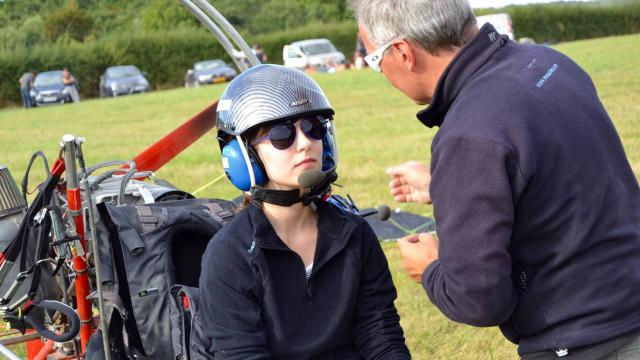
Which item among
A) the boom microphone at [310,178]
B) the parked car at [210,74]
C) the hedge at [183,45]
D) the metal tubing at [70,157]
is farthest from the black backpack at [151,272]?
the hedge at [183,45]

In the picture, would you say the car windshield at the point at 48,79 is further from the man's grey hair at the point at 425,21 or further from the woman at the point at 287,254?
the man's grey hair at the point at 425,21

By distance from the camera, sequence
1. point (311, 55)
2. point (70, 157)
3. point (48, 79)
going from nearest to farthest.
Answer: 1. point (70, 157)
2. point (48, 79)
3. point (311, 55)

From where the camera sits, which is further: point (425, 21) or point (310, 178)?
point (310, 178)

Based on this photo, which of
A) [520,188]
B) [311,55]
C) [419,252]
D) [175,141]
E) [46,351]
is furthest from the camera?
[311,55]

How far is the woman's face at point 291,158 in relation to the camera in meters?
2.89

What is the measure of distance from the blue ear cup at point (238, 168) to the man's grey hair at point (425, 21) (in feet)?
2.08

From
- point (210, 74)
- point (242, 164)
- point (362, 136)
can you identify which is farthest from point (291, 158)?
point (210, 74)

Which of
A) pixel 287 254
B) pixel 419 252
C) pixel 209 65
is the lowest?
pixel 209 65

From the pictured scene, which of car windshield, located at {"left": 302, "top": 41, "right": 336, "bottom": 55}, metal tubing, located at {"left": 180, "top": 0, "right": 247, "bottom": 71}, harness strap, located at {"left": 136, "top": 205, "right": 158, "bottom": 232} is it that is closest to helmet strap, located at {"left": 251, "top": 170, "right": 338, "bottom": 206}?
harness strap, located at {"left": 136, "top": 205, "right": 158, "bottom": 232}

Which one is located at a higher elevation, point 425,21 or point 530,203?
point 425,21

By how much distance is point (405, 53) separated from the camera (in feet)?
8.41

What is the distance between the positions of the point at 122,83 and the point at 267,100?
33167mm

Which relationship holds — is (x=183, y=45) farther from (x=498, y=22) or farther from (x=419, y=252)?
(x=419, y=252)

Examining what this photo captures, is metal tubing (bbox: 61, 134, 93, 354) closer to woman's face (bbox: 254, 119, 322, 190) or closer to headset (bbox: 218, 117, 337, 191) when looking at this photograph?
headset (bbox: 218, 117, 337, 191)
